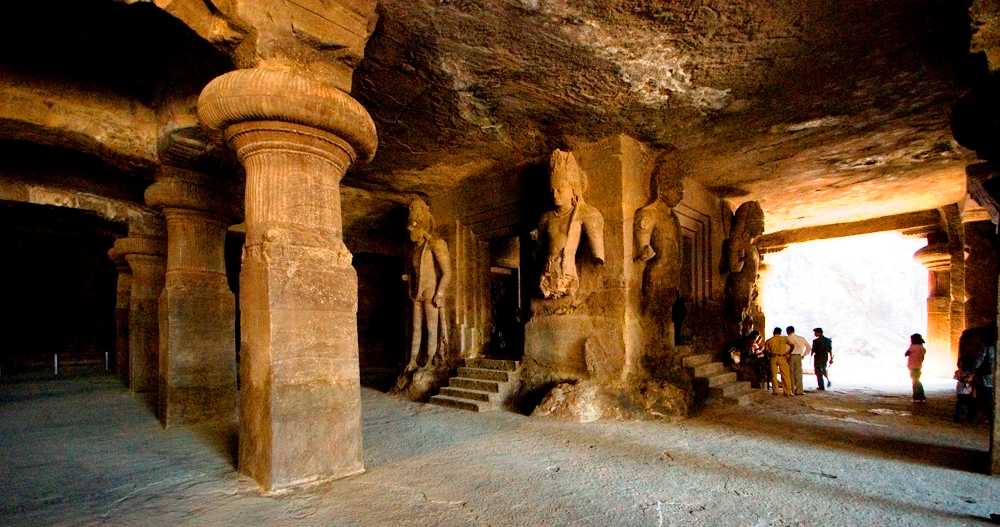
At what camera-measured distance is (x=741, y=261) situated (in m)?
8.51

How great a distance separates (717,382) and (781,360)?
2.10m

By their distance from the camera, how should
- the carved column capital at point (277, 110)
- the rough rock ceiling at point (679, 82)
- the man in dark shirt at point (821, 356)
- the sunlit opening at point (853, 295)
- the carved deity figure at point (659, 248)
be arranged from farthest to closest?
the sunlit opening at point (853, 295) < the man in dark shirt at point (821, 356) < the carved deity figure at point (659, 248) < the rough rock ceiling at point (679, 82) < the carved column capital at point (277, 110)

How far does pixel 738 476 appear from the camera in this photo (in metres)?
3.34

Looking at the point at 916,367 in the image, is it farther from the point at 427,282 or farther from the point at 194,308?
the point at 194,308

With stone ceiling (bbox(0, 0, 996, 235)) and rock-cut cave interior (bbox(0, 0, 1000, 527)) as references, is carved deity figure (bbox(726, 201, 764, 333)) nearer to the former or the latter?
rock-cut cave interior (bbox(0, 0, 1000, 527))

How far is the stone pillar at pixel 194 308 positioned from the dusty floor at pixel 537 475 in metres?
0.50

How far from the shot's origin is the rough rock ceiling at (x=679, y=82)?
3.46m

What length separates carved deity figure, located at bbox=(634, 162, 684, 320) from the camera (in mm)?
5914

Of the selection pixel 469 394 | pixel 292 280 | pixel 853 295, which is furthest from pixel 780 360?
pixel 853 295

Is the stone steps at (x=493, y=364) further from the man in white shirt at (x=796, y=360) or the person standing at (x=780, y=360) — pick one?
the man in white shirt at (x=796, y=360)

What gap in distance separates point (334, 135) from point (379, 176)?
14.2ft

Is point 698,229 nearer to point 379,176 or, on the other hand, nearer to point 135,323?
point 379,176

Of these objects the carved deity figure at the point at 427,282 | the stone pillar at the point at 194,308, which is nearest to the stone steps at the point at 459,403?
the carved deity figure at the point at 427,282

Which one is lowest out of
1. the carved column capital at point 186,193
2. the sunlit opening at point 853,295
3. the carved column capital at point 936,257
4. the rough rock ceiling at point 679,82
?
the sunlit opening at point 853,295
